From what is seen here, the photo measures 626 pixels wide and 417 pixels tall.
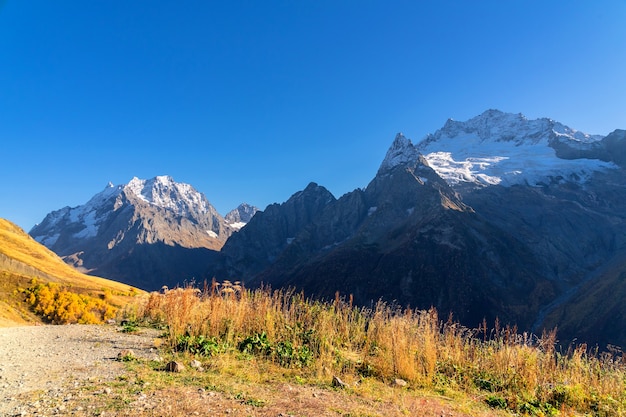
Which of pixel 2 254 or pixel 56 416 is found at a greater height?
pixel 2 254

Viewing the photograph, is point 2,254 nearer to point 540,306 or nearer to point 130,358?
point 130,358

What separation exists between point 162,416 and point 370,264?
518ft

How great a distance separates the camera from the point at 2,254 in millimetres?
40906

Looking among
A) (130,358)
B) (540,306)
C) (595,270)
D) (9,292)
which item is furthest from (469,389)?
(595,270)

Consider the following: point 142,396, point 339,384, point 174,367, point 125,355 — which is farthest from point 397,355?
point 125,355

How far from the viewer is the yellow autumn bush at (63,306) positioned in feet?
95.0

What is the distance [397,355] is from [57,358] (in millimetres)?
8309

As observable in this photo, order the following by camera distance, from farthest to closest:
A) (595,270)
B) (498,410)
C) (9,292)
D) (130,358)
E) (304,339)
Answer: (595,270) → (9,292) → (304,339) → (130,358) → (498,410)

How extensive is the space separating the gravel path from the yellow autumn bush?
19.8 m

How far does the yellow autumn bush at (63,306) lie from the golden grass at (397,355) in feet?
76.7

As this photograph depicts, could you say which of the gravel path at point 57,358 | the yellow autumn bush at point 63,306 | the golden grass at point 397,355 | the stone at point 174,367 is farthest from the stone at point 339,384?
the yellow autumn bush at point 63,306

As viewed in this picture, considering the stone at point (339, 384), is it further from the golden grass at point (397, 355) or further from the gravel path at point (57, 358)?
the gravel path at point (57, 358)

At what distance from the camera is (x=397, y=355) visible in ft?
29.9

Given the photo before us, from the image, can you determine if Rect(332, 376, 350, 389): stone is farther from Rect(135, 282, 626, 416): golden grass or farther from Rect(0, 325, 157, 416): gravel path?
Rect(0, 325, 157, 416): gravel path
